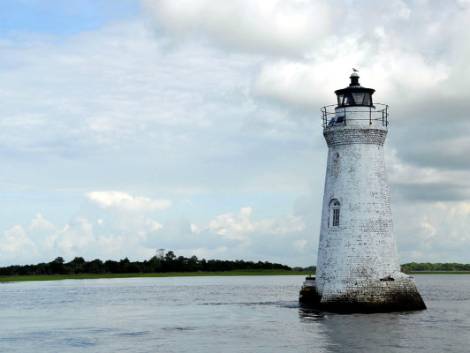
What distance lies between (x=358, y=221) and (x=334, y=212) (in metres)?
1.75

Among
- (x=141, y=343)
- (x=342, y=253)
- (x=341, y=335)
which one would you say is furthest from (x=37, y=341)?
(x=342, y=253)

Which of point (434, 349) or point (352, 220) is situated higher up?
point (352, 220)

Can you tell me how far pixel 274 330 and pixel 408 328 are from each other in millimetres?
6483

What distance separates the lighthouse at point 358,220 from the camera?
39969mm

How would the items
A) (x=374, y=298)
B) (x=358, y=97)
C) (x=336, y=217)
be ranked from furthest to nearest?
(x=358, y=97)
(x=336, y=217)
(x=374, y=298)

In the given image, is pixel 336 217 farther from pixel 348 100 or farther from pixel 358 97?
pixel 358 97

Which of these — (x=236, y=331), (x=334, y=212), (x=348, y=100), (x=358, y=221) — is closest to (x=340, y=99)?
(x=348, y=100)

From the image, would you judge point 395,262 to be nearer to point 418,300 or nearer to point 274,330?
point 418,300

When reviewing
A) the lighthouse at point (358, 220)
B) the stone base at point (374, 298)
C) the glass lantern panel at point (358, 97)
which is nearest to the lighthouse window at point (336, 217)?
the lighthouse at point (358, 220)

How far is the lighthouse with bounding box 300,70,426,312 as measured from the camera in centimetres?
3997

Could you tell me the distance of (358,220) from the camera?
4044cm

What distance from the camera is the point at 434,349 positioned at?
30172mm

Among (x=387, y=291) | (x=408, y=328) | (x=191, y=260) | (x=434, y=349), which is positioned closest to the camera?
(x=434, y=349)

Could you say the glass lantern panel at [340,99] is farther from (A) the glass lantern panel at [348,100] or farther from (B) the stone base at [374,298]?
(B) the stone base at [374,298]
